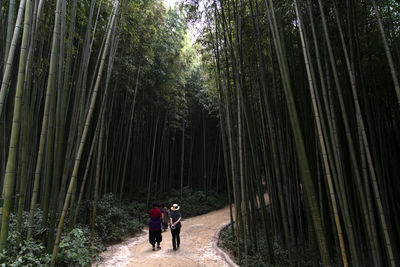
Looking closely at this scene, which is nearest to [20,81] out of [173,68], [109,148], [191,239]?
[191,239]

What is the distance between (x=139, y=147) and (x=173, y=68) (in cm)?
278

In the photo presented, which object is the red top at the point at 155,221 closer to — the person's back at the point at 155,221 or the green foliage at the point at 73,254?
the person's back at the point at 155,221

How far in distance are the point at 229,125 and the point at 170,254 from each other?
218cm

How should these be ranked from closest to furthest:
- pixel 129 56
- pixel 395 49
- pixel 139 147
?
pixel 395 49
pixel 129 56
pixel 139 147

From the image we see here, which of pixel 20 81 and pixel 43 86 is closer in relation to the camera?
pixel 20 81

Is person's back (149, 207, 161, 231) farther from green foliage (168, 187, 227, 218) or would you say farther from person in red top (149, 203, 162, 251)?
green foliage (168, 187, 227, 218)

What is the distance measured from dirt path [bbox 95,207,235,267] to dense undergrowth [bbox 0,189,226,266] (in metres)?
0.30

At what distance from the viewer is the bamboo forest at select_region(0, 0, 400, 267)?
6.97 ft

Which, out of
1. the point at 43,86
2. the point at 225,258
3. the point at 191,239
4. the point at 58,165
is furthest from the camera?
the point at 191,239

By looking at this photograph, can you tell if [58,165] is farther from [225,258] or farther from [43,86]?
[225,258]

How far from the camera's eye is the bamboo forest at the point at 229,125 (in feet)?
6.97

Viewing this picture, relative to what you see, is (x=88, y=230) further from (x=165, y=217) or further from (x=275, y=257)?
(x=275, y=257)

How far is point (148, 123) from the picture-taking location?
813cm

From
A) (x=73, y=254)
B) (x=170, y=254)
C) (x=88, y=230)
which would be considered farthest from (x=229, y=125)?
(x=88, y=230)
